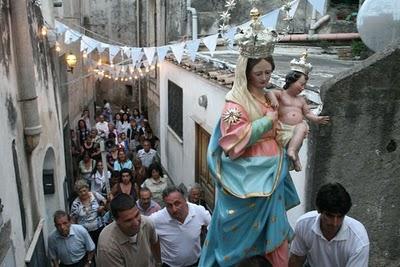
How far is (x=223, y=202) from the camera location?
332cm

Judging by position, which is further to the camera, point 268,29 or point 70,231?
point 70,231

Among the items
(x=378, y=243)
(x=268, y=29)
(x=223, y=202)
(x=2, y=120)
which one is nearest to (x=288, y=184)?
(x=223, y=202)

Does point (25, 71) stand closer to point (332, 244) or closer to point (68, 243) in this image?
point (68, 243)

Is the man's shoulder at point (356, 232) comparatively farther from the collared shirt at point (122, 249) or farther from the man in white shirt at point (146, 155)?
the man in white shirt at point (146, 155)

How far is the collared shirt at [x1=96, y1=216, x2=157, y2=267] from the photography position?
3826 millimetres

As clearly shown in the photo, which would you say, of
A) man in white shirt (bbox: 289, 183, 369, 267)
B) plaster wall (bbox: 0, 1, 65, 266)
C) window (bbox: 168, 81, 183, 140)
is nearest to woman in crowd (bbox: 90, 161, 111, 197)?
plaster wall (bbox: 0, 1, 65, 266)

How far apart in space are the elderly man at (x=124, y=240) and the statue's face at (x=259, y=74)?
4.70 feet

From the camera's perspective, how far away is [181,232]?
4.75 metres

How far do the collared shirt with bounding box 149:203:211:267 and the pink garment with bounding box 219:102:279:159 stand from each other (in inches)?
70.6

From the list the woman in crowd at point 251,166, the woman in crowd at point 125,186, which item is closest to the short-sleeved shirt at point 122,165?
the woman in crowd at point 125,186

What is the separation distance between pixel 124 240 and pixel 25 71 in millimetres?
3874

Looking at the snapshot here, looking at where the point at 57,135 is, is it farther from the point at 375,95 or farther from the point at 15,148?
the point at 375,95

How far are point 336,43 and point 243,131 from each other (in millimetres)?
10712

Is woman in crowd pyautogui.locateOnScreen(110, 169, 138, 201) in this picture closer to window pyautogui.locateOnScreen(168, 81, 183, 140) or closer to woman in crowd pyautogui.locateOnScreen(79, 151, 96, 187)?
woman in crowd pyautogui.locateOnScreen(79, 151, 96, 187)
